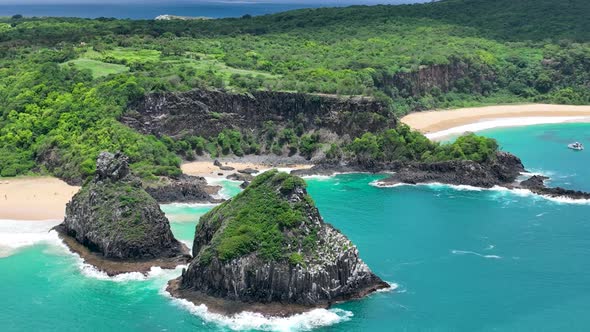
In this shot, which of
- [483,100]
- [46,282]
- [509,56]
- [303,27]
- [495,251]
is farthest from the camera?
[303,27]

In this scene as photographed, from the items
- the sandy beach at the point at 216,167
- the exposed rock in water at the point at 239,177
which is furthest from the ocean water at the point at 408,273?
the sandy beach at the point at 216,167

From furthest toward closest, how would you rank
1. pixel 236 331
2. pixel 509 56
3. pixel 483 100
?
pixel 509 56, pixel 483 100, pixel 236 331

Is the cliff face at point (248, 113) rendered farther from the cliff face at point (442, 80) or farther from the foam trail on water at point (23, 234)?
the cliff face at point (442, 80)

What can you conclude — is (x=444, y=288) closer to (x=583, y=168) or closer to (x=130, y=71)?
(x=583, y=168)

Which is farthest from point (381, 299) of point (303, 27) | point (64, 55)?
point (303, 27)

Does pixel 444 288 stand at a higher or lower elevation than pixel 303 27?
lower

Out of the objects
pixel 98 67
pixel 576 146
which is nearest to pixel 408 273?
pixel 576 146

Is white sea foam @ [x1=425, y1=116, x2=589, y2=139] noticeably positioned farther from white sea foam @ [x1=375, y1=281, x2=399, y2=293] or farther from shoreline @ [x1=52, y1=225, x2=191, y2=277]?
shoreline @ [x1=52, y1=225, x2=191, y2=277]
